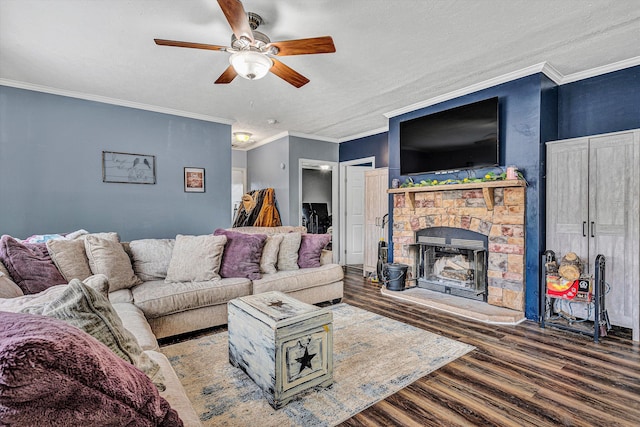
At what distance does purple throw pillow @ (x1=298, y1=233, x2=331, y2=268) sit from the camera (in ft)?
12.3

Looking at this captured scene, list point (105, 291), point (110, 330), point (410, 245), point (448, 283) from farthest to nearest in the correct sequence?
point (410, 245)
point (448, 283)
point (105, 291)
point (110, 330)

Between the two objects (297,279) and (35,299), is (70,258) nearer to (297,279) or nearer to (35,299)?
(35,299)

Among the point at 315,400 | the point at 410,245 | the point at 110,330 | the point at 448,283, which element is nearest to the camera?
the point at 110,330

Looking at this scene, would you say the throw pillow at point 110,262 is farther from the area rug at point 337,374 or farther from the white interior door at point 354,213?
the white interior door at point 354,213

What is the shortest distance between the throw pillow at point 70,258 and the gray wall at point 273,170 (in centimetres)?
364

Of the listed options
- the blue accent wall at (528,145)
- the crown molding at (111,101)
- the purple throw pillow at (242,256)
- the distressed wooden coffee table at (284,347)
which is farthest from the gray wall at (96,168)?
the blue accent wall at (528,145)

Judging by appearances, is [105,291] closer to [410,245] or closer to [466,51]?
[466,51]

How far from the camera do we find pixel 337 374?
219cm

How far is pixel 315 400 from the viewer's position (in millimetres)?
1915

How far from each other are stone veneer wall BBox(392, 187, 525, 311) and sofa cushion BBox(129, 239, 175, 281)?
3.13m

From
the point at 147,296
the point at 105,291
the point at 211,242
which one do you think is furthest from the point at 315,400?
the point at 211,242

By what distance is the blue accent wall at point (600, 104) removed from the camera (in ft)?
10.2

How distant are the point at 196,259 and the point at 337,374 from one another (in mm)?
1703

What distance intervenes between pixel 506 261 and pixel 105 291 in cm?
356
